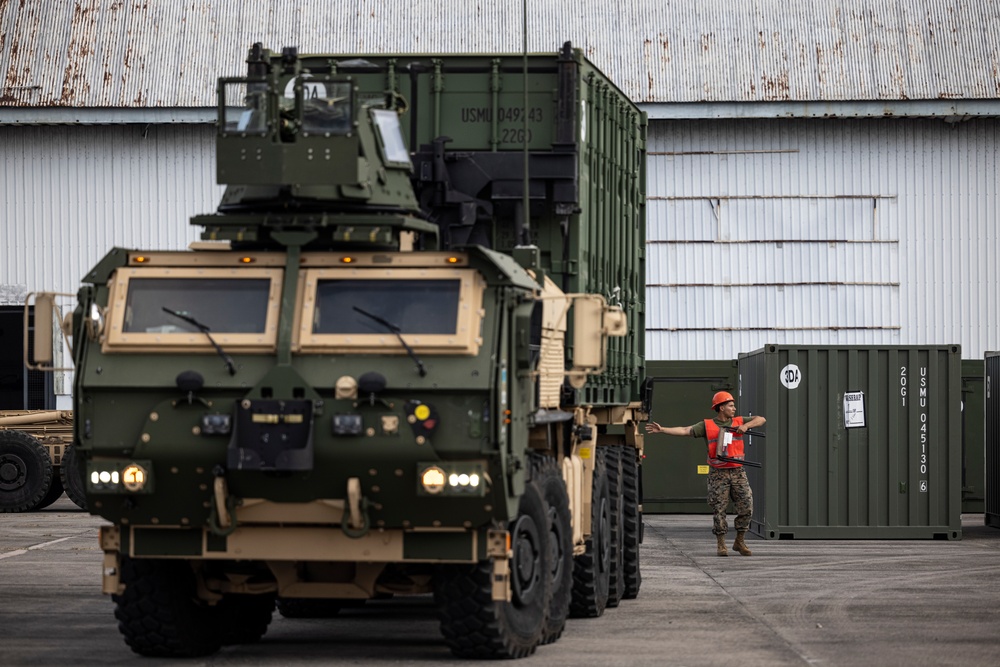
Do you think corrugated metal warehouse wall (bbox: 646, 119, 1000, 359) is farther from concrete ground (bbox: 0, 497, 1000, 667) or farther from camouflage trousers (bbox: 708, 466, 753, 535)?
camouflage trousers (bbox: 708, 466, 753, 535)

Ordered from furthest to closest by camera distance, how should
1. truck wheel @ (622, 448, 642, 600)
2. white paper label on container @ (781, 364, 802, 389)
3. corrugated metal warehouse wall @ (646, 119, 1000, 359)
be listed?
corrugated metal warehouse wall @ (646, 119, 1000, 359) → white paper label on container @ (781, 364, 802, 389) → truck wheel @ (622, 448, 642, 600)

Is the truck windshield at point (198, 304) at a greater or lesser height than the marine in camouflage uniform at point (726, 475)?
greater

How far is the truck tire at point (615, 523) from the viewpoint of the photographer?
15.0 metres

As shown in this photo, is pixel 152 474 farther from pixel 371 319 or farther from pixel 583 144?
pixel 583 144

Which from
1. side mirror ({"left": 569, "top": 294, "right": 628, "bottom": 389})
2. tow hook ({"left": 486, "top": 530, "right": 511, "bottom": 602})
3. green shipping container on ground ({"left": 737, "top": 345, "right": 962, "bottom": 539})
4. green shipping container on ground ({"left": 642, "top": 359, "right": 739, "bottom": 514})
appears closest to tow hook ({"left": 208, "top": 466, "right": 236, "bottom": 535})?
tow hook ({"left": 486, "top": 530, "right": 511, "bottom": 602})

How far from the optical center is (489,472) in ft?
35.5

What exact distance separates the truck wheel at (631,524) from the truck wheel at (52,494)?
13.4 meters

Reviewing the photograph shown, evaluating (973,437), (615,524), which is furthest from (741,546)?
(973,437)

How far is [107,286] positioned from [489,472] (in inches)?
106

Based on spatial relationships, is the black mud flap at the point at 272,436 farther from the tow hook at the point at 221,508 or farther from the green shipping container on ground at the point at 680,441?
the green shipping container on ground at the point at 680,441

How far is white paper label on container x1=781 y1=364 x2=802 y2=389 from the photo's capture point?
22.3 m

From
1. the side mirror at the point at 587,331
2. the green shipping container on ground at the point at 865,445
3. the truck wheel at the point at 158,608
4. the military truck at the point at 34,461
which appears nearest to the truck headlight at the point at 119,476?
Answer: the truck wheel at the point at 158,608

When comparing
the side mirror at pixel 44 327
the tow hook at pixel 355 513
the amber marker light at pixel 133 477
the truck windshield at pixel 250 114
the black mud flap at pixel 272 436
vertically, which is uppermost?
the truck windshield at pixel 250 114

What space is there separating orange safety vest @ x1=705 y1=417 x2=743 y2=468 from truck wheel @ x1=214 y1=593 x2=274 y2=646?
25.9ft
